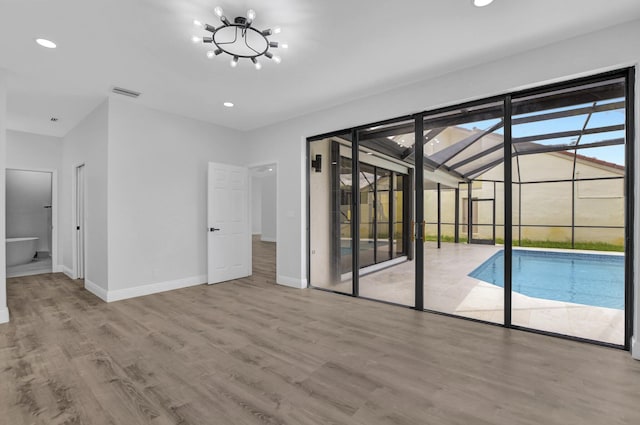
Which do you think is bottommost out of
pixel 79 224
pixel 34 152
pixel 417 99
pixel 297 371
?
pixel 297 371

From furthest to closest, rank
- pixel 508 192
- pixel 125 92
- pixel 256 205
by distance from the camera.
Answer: pixel 256 205 < pixel 125 92 < pixel 508 192

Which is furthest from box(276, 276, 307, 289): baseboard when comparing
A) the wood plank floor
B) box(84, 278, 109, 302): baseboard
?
box(84, 278, 109, 302): baseboard

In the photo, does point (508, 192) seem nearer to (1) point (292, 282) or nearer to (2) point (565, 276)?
(2) point (565, 276)

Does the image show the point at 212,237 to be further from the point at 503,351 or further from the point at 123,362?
the point at 503,351

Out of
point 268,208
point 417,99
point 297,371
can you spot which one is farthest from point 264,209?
point 297,371

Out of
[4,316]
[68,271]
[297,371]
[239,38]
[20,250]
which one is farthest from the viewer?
[20,250]

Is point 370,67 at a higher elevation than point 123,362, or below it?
higher

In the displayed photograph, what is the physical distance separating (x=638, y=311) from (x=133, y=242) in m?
5.77

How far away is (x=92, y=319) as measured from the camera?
138 inches

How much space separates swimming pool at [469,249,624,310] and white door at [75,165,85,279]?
676 cm

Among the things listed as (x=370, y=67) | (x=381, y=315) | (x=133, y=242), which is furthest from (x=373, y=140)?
(x=133, y=242)

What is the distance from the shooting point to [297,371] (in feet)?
7.72

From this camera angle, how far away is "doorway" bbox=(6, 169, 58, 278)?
6676 millimetres

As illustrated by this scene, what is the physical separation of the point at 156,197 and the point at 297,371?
3.64 metres
